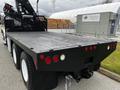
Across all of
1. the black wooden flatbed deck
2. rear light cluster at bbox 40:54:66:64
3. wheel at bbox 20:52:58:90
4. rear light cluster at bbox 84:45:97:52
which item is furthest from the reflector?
rear light cluster at bbox 84:45:97:52

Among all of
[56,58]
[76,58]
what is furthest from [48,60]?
[76,58]

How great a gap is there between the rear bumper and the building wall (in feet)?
44.6

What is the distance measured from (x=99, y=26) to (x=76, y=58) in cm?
1531

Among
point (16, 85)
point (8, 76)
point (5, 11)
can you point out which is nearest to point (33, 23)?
point (5, 11)

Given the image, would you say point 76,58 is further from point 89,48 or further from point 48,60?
point 48,60

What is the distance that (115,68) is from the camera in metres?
3.74

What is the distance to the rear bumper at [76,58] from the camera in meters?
1.92

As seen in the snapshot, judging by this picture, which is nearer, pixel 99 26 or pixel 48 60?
pixel 48 60

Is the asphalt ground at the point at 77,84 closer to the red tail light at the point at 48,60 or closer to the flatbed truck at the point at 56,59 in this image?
the flatbed truck at the point at 56,59

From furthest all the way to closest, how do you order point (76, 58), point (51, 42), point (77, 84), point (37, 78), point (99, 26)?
point (99, 26) → point (77, 84) → point (51, 42) → point (37, 78) → point (76, 58)

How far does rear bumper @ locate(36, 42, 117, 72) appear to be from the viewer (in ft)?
6.29

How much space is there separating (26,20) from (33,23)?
0.40 metres

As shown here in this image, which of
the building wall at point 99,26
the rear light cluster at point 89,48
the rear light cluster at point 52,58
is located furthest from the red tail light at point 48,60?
the building wall at point 99,26

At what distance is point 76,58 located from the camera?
2.24 m
